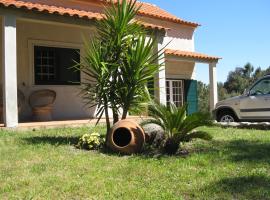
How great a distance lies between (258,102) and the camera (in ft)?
41.4

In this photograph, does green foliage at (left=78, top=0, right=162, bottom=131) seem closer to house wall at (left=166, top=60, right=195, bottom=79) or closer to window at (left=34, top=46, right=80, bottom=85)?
window at (left=34, top=46, right=80, bottom=85)

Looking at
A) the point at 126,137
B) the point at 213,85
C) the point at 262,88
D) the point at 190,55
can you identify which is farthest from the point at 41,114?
the point at 213,85

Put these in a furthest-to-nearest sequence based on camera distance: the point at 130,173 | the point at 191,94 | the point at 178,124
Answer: the point at 191,94, the point at 178,124, the point at 130,173

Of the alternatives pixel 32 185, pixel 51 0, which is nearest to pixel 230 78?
pixel 51 0

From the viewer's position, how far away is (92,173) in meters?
5.80

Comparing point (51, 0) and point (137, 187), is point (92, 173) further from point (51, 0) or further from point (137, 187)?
point (51, 0)

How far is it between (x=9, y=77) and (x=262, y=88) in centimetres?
735

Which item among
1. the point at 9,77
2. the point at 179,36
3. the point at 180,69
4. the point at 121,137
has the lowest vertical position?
the point at 121,137

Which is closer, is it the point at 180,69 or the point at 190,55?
the point at 190,55

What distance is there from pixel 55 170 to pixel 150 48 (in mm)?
3188

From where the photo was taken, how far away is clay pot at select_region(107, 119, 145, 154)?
290 inches

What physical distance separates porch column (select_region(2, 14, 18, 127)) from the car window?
23.1 ft

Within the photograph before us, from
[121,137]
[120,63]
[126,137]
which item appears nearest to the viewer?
[126,137]

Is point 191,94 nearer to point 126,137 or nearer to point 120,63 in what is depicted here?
point 120,63
